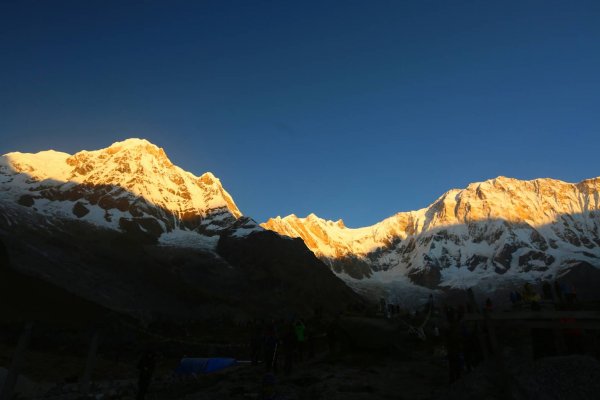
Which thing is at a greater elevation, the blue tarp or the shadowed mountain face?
the shadowed mountain face

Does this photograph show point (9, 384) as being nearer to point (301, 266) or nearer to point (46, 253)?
point (46, 253)

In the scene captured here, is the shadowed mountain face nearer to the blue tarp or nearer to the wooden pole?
the blue tarp

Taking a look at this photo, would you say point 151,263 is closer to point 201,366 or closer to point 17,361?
point 201,366

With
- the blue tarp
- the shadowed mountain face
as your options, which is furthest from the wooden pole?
the shadowed mountain face

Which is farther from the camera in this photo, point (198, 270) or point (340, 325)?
point (198, 270)

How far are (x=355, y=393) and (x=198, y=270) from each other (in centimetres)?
13446

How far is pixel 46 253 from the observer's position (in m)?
107

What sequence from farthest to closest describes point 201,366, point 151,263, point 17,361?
point 151,263 → point 201,366 → point 17,361

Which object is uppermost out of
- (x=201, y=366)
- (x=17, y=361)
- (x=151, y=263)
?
(x=151, y=263)

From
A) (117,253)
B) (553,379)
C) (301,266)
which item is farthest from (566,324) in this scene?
(301,266)

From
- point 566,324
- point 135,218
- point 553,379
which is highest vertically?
point 135,218

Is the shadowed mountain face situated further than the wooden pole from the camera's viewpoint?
Yes

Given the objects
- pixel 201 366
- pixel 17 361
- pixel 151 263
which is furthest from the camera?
pixel 151 263

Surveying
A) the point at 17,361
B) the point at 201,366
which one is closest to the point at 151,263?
the point at 201,366
